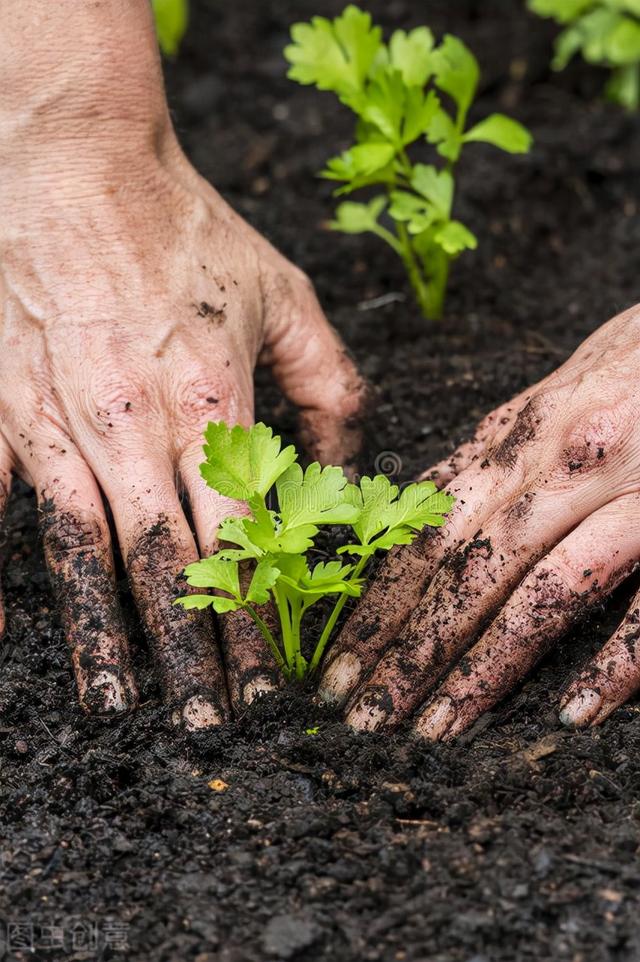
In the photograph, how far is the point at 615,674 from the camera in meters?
2.20

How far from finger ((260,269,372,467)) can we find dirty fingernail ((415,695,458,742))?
37.0 inches

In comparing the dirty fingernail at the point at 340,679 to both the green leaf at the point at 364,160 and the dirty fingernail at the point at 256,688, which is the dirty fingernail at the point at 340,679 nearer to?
the dirty fingernail at the point at 256,688

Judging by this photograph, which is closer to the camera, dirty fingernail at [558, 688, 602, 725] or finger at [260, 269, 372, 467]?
dirty fingernail at [558, 688, 602, 725]

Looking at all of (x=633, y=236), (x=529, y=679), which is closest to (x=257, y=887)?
(x=529, y=679)

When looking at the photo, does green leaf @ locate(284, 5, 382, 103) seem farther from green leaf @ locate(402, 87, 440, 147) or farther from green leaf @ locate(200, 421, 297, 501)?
green leaf @ locate(200, 421, 297, 501)

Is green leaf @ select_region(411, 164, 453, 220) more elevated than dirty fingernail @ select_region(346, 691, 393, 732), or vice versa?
green leaf @ select_region(411, 164, 453, 220)

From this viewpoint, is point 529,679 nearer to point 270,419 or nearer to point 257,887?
point 257,887

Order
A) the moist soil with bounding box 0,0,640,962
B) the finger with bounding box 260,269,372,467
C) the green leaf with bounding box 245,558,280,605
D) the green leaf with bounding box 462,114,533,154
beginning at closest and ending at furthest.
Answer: the moist soil with bounding box 0,0,640,962 → the green leaf with bounding box 245,558,280,605 → the finger with bounding box 260,269,372,467 → the green leaf with bounding box 462,114,533,154

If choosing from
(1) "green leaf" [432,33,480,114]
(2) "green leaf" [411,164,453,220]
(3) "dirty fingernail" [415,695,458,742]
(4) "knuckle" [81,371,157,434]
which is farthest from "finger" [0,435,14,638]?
(1) "green leaf" [432,33,480,114]

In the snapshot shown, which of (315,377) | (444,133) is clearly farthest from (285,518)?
(444,133)

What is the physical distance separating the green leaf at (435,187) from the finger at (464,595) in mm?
1161

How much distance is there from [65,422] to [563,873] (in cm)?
154

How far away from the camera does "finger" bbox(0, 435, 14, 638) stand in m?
2.54

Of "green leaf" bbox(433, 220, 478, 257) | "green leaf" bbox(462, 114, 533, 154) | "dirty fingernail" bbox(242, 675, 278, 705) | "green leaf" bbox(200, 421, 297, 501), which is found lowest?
"dirty fingernail" bbox(242, 675, 278, 705)
